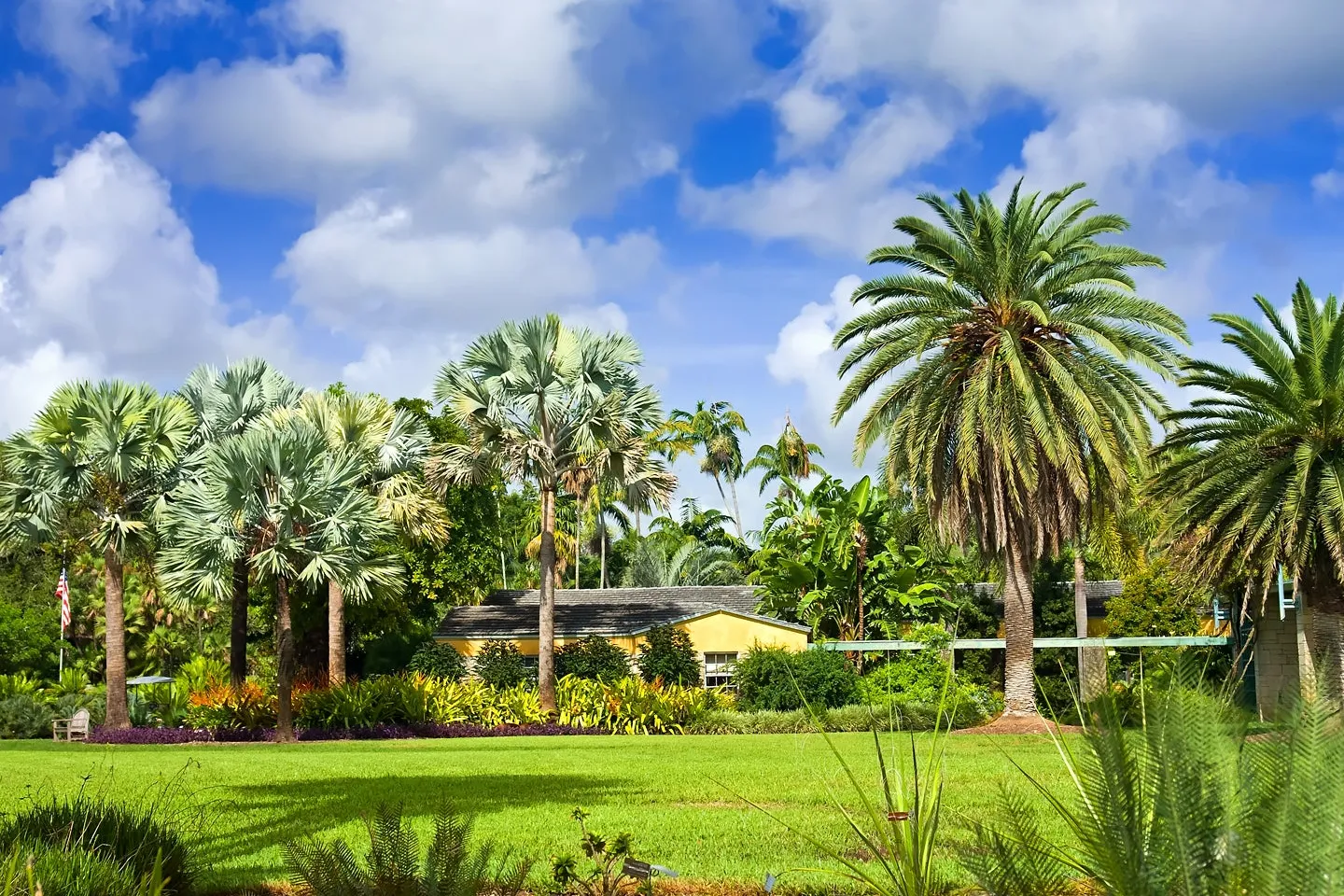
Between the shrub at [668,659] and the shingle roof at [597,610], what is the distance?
1.07m

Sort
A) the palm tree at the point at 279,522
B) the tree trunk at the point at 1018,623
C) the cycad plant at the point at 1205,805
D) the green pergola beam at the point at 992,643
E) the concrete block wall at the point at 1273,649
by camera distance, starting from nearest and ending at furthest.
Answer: the cycad plant at the point at 1205,805
the green pergola beam at the point at 992,643
the palm tree at the point at 279,522
the concrete block wall at the point at 1273,649
the tree trunk at the point at 1018,623

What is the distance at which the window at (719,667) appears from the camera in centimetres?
3569

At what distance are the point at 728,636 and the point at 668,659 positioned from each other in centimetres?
235

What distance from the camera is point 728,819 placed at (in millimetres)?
10641

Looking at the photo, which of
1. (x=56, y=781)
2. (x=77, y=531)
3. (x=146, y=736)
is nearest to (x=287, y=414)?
(x=146, y=736)

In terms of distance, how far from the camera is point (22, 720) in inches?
1214

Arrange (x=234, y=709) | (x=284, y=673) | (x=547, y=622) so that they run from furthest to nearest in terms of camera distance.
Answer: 1. (x=547, y=622)
2. (x=234, y=709)
3. (x=284, y=673)

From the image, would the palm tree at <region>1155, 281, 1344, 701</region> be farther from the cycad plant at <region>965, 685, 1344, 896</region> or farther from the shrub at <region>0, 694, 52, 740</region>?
the shrub at <region>0, 694, 52, 740</region>

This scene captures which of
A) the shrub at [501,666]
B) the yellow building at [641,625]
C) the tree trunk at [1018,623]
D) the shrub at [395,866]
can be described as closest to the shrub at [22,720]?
the yellow building at [641,625]

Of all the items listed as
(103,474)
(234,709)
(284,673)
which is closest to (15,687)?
(103,474)

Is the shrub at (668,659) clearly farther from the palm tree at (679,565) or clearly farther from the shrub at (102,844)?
the shrub at (102,844)

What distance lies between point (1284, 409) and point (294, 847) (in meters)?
22.0

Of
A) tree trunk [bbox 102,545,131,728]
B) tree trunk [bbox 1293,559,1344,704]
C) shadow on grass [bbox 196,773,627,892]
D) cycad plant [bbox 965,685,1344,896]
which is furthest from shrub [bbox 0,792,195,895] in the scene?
tree trunk [bbox 102,545,131,728]

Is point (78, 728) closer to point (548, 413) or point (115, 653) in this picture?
point (115, 653)
